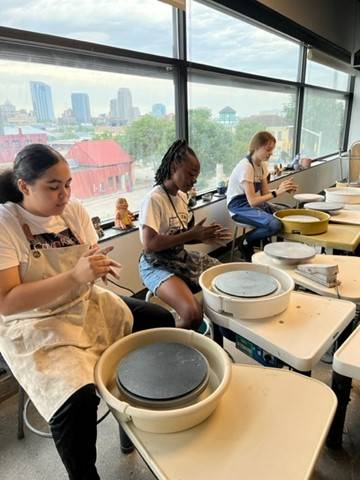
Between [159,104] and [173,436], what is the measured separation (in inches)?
98.2

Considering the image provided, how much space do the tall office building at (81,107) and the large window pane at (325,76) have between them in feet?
14.0

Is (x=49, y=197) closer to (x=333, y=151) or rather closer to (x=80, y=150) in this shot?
(x=80, y=150)

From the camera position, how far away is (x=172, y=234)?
6.08ft

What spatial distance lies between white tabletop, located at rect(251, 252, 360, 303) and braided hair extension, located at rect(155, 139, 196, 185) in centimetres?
67

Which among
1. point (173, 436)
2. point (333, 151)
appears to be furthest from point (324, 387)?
point (333, 151)

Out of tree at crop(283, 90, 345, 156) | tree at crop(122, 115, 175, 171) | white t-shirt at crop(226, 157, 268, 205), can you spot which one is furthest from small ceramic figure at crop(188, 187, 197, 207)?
tree at crop(283, 90, 345, 156)

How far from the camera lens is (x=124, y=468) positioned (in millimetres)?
1360

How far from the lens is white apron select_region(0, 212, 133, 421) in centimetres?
99

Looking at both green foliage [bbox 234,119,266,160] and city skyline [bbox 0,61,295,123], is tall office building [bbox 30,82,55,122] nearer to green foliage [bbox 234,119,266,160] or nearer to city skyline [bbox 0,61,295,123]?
city skyline [bbox 0,61,295,123]

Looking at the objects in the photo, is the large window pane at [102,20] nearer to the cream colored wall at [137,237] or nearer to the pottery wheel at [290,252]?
the cream colored wall at [137,237]

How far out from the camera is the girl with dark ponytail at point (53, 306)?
965 mm

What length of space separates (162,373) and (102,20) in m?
2.21

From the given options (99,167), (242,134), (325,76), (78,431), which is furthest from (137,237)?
(325,76)

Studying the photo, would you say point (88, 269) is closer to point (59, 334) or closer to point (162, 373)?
point (59, 334)
